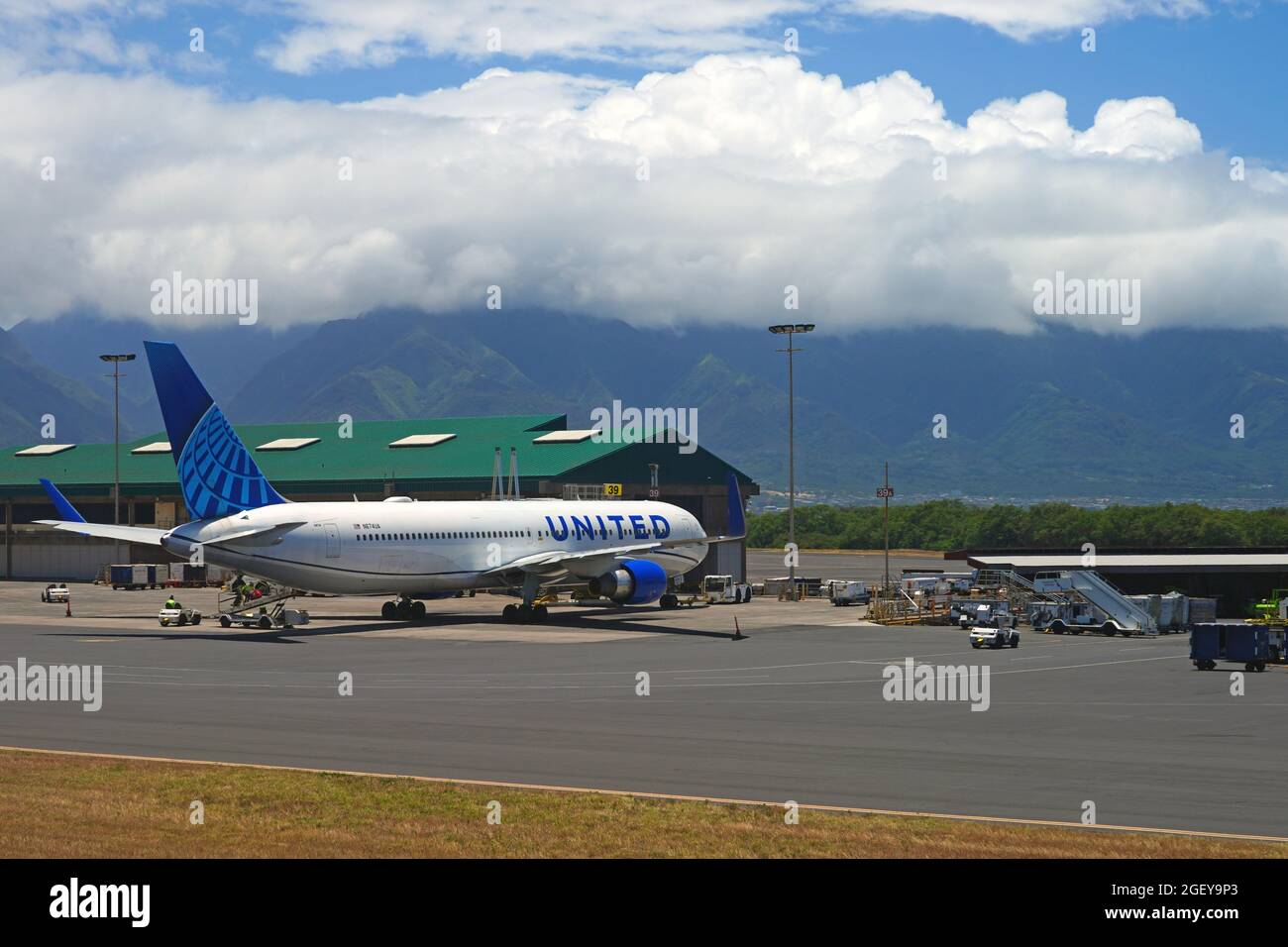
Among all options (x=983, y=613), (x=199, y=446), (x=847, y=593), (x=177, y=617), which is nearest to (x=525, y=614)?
(x=177, y=617)

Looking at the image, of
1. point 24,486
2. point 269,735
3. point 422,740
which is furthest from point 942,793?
point 24,486

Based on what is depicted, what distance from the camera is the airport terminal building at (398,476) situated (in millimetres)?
121312

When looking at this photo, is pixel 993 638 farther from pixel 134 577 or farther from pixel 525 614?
pixel 134 577

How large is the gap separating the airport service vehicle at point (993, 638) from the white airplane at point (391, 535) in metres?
14.9

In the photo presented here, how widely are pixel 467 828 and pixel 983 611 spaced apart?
5016cm

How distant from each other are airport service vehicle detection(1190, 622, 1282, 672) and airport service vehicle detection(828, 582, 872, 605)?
3715cm

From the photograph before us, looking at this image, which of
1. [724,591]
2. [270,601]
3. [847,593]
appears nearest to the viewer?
[270,601]

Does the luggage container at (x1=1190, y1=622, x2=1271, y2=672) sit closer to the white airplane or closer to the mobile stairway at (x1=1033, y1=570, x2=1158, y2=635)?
the mobile stairway at (x1=1033, y1=570, x2=1158, y2=635)

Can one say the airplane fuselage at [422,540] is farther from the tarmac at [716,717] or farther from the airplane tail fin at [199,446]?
the tarmac at [716,717]

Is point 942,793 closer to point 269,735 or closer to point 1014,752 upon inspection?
point 1014,752

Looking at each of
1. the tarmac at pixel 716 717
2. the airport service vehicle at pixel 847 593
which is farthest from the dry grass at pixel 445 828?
the airport service vehicle at pixel 847 593

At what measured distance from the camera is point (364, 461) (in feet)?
442

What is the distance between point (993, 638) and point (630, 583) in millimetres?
20909
